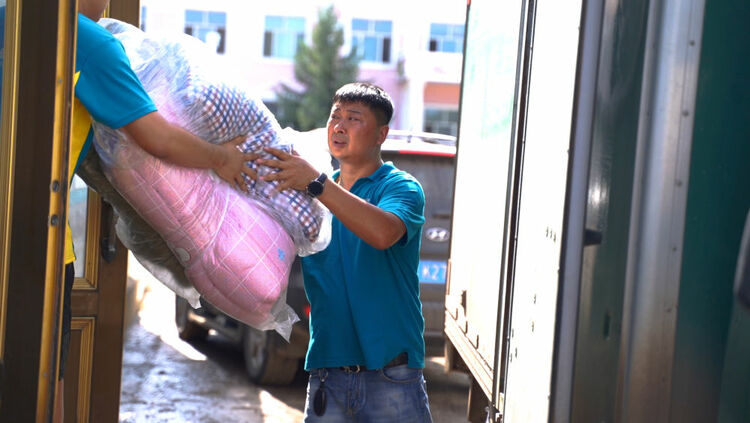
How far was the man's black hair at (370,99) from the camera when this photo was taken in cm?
310

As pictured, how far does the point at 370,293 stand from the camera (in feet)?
9.64

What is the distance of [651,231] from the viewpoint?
6.73 feet

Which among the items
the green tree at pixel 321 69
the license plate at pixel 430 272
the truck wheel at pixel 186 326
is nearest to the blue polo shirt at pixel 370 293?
the license plate at pixel 430 272

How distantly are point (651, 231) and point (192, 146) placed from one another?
4.16 feet

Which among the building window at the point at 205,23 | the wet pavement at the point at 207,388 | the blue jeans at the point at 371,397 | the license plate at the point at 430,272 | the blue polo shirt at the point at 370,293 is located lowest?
the wet pavement at the point at 207,388

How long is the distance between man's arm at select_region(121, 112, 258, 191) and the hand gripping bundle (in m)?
0.03

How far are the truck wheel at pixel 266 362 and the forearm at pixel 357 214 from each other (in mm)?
3907

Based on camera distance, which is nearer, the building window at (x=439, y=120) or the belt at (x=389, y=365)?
the belt at (x=389, y=365)

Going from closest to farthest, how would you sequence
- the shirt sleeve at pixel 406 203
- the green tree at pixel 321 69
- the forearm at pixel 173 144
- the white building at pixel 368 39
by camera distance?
the forearm at pixel 173 144 → the shirt sleeve at pixel 406 203 → the white building at pixel 368 39 → the green tree at pixel 321 69

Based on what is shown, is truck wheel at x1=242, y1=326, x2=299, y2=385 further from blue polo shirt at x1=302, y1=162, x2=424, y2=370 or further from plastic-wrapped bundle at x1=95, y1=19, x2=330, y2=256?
plastic-wrapped bundle at x1=95, y1=19, x2=330, y2=256

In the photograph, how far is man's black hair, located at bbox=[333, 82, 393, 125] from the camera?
3.10 meters

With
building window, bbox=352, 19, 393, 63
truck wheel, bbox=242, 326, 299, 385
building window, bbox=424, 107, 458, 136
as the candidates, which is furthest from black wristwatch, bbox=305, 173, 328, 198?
building window, bbox=352, 19, 393, 63

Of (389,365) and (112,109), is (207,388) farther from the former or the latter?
(112,109)

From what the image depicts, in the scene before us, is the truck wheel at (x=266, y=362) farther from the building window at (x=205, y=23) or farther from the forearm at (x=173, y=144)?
the building window at (x=205, y=23)
